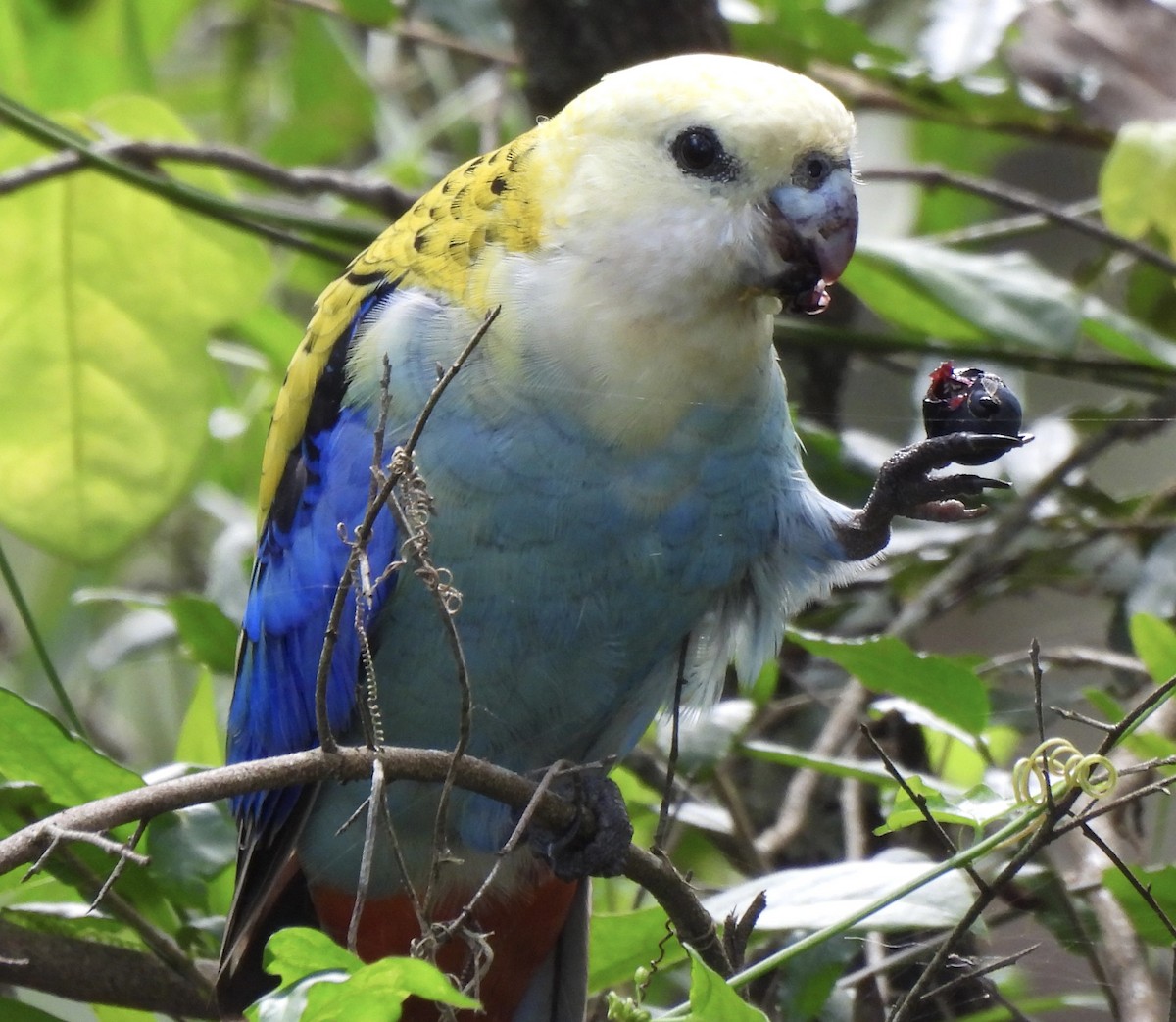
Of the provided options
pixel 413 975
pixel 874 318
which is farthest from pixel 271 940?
pixel 874 318

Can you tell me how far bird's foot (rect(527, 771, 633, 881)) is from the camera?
1146 mm

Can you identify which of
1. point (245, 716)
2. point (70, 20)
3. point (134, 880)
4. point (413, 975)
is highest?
point (70, 20)

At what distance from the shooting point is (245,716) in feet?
4.36

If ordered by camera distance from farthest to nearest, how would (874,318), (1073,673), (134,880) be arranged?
(874,318)
(1073,673)
(134,880)

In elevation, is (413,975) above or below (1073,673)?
below

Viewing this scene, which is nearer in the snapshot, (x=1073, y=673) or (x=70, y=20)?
(x=1073, y=673)

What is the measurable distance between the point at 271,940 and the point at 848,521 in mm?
663

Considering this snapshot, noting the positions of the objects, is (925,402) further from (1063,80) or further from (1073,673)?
(1063,80)

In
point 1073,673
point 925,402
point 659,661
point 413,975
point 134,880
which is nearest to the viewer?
point 413,975

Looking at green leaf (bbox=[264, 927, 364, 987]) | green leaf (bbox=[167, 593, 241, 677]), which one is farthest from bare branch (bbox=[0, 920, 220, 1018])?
green leaf (bbox=[264, 927, 364, 987])

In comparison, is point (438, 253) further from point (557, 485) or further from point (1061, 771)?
→ point (1061, 771)

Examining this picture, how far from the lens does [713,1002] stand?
2.38 ft

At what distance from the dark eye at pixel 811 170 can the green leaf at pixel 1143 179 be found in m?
0.51

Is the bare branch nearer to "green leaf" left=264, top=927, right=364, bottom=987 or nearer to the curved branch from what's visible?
the curved branch
